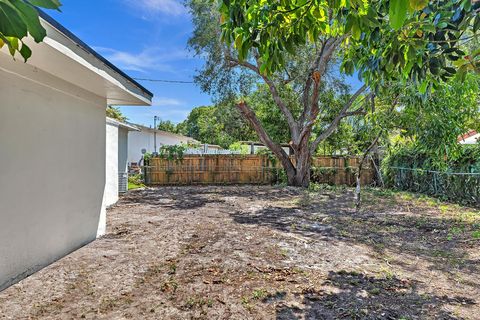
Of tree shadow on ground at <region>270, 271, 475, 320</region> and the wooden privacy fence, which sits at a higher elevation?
the wooden privacy fence

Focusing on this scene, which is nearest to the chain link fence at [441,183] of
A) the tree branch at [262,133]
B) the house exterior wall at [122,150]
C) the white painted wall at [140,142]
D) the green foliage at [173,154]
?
the tree branch at [262,133]

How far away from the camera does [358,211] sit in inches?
291

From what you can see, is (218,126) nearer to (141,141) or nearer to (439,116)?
(141,141)

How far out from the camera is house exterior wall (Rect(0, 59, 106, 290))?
2.81 meters

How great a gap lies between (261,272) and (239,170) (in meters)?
10.8

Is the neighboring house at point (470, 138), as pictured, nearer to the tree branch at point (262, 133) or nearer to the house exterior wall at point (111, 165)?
the tree branch at point (262, 133)

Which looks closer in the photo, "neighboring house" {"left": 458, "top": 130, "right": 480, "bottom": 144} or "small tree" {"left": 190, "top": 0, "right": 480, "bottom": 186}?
"small tree" {"left": 190, "top": 0, "right": 480, "bottom": 186}

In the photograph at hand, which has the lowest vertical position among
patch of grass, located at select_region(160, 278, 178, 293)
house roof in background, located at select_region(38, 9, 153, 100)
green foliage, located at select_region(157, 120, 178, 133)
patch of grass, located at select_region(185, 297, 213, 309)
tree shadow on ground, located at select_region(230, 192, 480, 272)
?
tree shadow on ground, located at select_region(230, 192, 480, 272)

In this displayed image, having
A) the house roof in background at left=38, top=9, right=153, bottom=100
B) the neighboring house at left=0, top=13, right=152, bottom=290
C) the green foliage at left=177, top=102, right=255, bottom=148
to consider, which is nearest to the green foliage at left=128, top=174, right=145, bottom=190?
the green foliage at left=177, top=102, right=255, bottom=148

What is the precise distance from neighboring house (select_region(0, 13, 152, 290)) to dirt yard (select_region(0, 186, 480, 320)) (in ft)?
1.14

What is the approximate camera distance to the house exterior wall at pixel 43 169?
2814 mm

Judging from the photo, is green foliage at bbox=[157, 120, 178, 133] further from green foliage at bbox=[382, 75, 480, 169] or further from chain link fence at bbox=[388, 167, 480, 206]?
green foliage at bbox=[382, 75, 480, 169]

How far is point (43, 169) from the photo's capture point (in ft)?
10.8

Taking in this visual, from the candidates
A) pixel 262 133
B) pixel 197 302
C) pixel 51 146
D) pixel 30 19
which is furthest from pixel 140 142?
pixel 30 19
